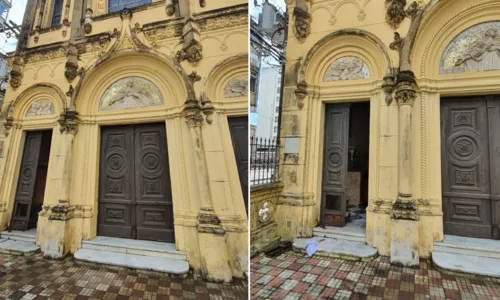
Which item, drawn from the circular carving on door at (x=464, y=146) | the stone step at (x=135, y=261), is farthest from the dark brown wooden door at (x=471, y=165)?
the stone step at (x=135, y=261)

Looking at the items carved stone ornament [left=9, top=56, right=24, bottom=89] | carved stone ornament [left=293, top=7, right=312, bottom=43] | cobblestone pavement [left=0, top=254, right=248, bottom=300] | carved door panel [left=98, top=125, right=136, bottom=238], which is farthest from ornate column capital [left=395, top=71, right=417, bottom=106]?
carved stone ornament [left=9, top=56, right=24, bottom=89]

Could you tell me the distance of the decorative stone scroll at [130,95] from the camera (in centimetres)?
506

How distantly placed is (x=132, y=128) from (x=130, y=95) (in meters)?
0.60

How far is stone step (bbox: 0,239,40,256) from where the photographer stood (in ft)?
16.4

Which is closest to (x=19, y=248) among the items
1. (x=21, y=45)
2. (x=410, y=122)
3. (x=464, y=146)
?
(x=21, y=45)

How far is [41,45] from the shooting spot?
574 centimetres

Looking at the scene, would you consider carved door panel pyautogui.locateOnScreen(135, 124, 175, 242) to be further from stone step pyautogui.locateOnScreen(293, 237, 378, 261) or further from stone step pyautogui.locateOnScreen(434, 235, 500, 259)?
stone step pyautogui.locateOnScreen(434, 235, 500, 259)

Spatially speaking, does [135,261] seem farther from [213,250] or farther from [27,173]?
[27,173]

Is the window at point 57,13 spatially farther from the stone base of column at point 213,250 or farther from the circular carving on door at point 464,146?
the circular carving on door at point 464,146

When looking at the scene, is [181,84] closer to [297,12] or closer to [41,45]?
[297,12]

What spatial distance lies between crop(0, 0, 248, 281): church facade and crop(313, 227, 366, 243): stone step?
5.10 ft

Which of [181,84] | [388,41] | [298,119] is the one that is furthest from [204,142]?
[388,41]

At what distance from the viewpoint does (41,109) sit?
5.72m

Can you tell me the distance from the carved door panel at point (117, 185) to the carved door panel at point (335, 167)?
3.51 meters
